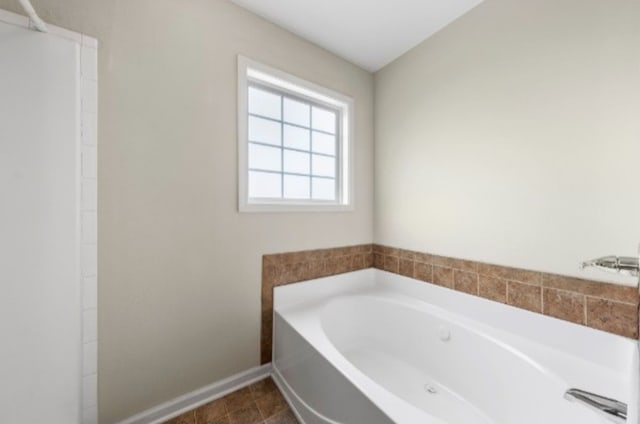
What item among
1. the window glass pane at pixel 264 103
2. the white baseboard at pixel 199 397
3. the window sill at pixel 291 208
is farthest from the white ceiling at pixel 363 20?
the white baseboard at pixel 199 397

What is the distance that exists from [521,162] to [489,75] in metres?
0.59

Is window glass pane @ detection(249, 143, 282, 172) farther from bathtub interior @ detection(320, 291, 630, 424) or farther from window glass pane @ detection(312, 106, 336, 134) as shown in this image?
bathtub interior @ detection(320, 291, 630, 424)

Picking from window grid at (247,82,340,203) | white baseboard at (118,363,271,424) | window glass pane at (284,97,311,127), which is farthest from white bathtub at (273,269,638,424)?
window glass pane at (284,97,311,127)

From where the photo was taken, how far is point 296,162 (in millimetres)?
2010

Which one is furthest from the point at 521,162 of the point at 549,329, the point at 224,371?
the point at 224,371

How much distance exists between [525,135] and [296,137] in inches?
59.0

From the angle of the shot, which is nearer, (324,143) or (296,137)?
(296,137)

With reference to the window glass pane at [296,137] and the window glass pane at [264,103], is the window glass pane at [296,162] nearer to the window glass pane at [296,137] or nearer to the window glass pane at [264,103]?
the window glass pane at [296,137]

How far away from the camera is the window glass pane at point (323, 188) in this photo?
6.93ft

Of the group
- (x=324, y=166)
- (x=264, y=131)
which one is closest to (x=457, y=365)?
(x=324, y=166)

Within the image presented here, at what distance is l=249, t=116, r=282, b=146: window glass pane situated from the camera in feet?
5.83

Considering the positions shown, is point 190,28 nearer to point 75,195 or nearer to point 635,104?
point 75,195

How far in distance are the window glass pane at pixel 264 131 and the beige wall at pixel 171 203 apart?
0.77 feet

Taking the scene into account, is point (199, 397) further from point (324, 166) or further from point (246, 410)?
point (324, 166)
